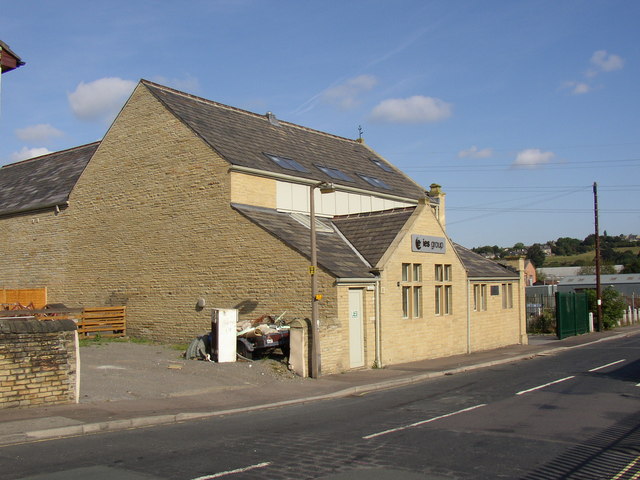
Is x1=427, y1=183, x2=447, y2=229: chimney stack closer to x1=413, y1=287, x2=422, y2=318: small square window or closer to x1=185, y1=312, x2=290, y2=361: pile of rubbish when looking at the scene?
x1=413, y1=287, x2=422, y2=318: small square window

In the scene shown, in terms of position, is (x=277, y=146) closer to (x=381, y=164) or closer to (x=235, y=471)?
(x=381, y=164)

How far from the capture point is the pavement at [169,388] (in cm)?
1109

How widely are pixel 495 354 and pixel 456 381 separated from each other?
8.76 metres

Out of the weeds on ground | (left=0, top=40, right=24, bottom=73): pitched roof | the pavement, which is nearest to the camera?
the pavement

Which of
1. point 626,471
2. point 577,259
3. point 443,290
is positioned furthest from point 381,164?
point 577,259

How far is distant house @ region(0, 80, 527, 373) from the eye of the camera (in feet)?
67.2

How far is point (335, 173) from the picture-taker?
28.5 meters

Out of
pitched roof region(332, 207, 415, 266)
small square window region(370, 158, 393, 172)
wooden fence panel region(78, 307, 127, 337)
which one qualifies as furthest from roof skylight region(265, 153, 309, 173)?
small square window region(370, 158, 393, 172)

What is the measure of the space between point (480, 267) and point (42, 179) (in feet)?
73.2

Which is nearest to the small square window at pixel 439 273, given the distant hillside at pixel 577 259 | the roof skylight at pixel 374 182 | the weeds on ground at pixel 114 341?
the roof skylight at pixel 374 182

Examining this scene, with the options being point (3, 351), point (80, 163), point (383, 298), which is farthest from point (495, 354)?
point (80, 163)

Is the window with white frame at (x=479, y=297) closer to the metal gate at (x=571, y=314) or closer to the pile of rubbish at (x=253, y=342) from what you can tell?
the metal gate at (x=571, y=314)

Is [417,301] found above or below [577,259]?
below

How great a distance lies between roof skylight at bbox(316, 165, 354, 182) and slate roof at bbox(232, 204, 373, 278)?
4.53 m
